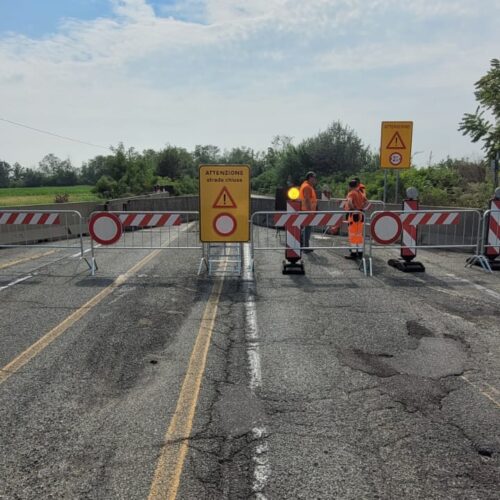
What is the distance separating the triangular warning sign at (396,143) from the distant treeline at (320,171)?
3797 mm

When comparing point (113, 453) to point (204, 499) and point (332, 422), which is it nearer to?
point (204, 499)

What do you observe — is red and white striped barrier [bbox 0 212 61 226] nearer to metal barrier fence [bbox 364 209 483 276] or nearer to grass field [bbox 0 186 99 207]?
metal barrier fence [bbox 364 209 483 276]

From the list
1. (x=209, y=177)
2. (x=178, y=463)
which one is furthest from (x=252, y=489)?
(x=209, y=177)

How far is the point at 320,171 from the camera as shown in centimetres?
4931

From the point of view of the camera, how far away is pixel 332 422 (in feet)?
12.6

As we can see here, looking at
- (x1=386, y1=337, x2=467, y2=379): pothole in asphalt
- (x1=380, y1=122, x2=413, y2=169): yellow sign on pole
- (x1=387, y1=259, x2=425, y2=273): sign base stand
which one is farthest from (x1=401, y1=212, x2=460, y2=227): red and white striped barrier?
(x1=380, y1=122, x2=413, y2=169): yellow sign on pole

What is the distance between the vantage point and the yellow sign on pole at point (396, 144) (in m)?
15.1

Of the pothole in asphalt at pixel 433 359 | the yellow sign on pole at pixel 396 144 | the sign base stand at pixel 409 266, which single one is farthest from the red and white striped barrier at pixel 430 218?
the yellow sign on pole at pixel 396 144

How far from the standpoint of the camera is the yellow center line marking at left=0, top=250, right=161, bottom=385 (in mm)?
4973

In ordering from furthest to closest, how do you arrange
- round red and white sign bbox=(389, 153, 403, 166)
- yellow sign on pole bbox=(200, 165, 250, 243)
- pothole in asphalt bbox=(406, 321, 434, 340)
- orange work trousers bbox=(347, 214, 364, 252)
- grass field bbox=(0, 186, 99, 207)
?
grass field bbox=(0, 186, 99, 207) < round red and white sign bbox=(389, 153, 403, 166) < orange work trousers bbox=(347, 214, 364, 252) < yellow sign on pole bbox=(200, 165, 250, 243) < pothole in asphalt bbox=(406, 321, 434, 340)

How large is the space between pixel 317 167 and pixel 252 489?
1883 inches

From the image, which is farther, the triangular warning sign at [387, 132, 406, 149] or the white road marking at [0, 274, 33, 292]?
the triangular warning sign at [387, 132, 406, 149]

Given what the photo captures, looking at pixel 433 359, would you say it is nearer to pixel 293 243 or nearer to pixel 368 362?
pixel 368 362

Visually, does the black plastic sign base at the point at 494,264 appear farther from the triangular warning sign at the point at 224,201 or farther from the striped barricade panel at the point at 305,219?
the triangular warning sign at the point at 224,201
